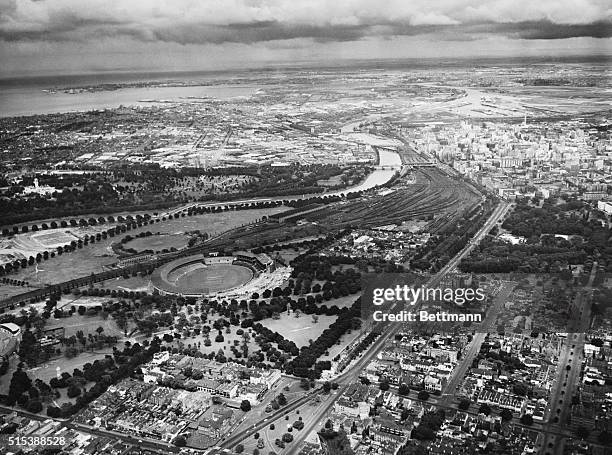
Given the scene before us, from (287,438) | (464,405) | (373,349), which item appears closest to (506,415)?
(464,405)

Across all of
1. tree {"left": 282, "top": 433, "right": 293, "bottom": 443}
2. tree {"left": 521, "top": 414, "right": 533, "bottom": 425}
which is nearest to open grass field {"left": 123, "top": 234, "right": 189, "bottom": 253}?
tree {"left": 282, "top": 433, "right": 293, "bottom": 443}

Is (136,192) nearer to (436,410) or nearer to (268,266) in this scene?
(268,266)

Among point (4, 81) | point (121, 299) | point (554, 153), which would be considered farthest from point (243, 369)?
point (4, 81)

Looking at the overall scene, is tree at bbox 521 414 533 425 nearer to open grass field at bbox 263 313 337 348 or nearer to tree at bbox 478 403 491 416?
tree at bbox 478 403 491 416

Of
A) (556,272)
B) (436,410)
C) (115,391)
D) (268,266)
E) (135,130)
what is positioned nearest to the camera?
(436,410)

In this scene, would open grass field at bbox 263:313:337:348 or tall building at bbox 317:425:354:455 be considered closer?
tall building at bbox 317:425:354:455

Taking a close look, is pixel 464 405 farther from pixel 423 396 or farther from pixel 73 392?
pixel 73 392

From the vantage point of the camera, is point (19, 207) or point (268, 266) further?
point (19, 207)
